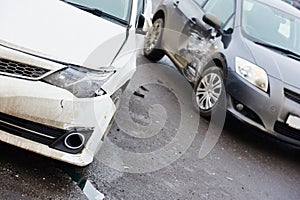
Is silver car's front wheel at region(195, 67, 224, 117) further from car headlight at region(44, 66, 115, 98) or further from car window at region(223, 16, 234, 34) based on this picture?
car headlight at region(44, 66, 115, 98)

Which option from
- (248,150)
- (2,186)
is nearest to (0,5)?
(2,186)

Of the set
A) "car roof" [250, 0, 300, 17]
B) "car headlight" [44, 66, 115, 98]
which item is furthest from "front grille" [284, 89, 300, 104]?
"car headlight" [44, 66, 115, 98]

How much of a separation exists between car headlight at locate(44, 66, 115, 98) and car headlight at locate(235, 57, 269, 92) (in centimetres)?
256

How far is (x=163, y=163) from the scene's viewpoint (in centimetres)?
484

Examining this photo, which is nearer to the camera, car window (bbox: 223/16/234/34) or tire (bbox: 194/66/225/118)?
tire (bbox: 194/66/225/118)

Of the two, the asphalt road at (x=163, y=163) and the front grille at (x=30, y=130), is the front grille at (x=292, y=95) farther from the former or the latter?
the front grille at (x=30, y=130)

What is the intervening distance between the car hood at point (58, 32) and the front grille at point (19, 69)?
132mm

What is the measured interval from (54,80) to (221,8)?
4.16 m

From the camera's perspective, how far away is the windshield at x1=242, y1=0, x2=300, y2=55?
6.74 meters

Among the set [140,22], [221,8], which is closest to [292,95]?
[221,8]

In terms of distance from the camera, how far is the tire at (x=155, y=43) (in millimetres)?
8383

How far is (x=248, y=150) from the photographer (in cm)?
603

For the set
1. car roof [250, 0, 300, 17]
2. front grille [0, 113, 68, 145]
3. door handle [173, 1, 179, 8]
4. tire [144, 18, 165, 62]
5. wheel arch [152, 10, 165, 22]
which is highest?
car roof [250, 0, 300, 17]

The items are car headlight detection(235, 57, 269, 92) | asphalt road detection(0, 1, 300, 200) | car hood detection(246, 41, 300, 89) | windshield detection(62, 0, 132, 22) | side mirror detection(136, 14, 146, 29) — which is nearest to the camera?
asphalt road detection(0, 1, 300, 200)
